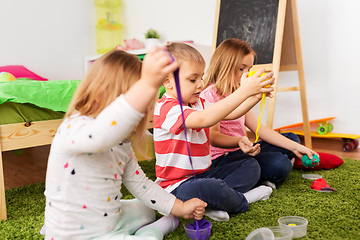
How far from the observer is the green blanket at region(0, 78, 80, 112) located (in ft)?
4.09

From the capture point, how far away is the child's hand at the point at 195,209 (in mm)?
889

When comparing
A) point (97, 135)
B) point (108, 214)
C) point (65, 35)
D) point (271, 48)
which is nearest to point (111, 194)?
point (108, 214)

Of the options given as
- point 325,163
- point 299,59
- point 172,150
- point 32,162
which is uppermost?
point 299,59

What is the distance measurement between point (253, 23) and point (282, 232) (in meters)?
1.58

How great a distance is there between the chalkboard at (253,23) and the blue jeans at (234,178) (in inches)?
27.7

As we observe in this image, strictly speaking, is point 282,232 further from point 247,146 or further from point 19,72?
point 19,72

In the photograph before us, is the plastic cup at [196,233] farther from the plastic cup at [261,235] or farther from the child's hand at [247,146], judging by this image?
the child's hand at [247,146]

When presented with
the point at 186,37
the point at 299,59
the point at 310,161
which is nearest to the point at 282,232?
the point at 310,161

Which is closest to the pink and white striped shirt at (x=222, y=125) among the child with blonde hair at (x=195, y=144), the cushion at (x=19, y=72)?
the child with blonde hair at (x=195, y=144)

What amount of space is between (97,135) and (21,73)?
7.98ft

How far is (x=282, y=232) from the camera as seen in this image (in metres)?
0.91

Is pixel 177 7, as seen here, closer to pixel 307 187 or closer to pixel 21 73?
pixel 21 73

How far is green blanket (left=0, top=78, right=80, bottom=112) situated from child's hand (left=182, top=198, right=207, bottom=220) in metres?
0.69

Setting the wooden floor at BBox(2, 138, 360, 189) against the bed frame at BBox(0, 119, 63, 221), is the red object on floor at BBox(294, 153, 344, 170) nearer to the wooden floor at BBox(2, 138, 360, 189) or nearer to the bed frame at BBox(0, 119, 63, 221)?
the wooden floor at BBox(2, 138, 360, 189)
